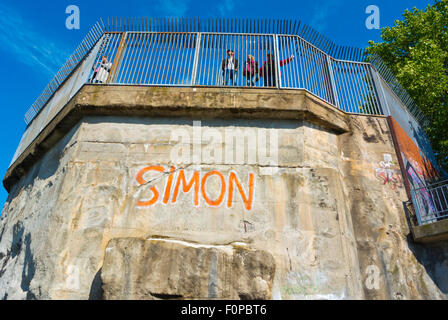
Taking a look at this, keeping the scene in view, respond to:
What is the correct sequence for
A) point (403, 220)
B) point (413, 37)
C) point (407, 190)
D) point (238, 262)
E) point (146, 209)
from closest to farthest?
point (238, 262), point (146, 209), point (403, 220), point (407, 190), point (413, 37)

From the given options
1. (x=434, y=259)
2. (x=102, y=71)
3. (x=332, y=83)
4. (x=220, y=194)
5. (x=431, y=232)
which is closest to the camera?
(x=220, y=194)

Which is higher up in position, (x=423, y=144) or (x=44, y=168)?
(x=423, y=144)

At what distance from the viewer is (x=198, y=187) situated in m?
4.34

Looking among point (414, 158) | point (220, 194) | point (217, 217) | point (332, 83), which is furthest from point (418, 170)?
point (217, 217)

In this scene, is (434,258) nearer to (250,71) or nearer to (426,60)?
(250,71)

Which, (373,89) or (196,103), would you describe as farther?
(373,89)

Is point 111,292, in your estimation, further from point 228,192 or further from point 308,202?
point 308,202

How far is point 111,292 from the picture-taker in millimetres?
3441

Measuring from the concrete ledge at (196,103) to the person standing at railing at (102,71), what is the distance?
0.36 m

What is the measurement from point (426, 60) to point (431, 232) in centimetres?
744

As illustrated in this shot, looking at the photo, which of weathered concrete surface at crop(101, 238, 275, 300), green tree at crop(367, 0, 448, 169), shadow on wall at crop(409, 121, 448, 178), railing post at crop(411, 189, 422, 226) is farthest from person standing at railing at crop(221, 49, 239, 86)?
green tree at crop(367, 0, 448, 169)

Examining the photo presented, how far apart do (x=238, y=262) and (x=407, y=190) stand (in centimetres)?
333
